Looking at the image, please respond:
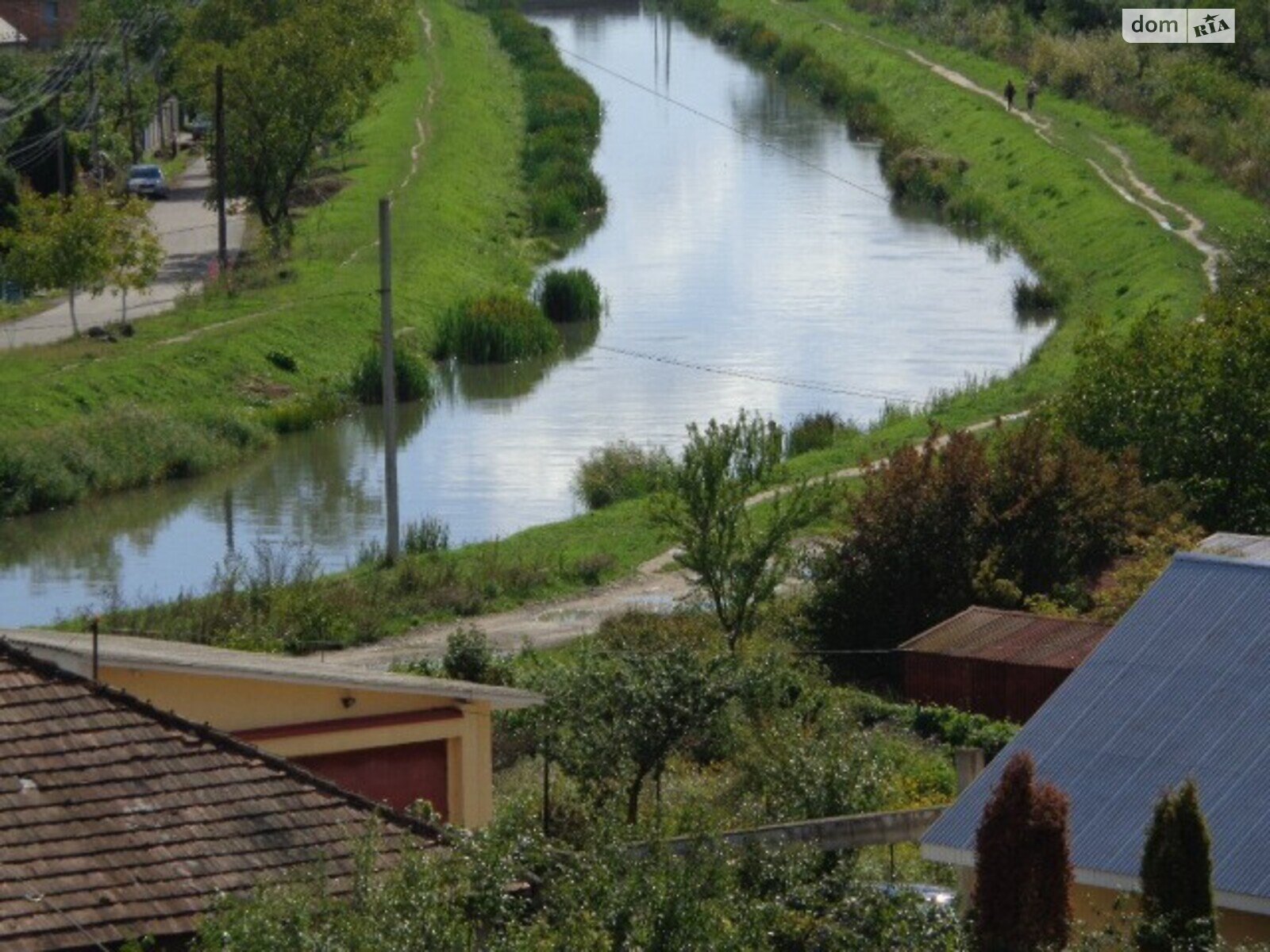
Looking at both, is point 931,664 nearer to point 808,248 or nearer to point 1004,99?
point 808,248

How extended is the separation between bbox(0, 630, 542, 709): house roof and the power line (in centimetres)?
4809

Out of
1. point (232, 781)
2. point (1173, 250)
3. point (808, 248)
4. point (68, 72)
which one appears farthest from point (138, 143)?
point (232, 781)

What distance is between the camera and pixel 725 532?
27531 mm

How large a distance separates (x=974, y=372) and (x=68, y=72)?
102 feet

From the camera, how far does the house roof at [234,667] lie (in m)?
13.5

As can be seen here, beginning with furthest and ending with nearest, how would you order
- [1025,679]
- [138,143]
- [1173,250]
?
[138,143] < [1173,250] < [1025,679]

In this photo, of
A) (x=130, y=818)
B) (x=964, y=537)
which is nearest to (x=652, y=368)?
(x=964, y=537)

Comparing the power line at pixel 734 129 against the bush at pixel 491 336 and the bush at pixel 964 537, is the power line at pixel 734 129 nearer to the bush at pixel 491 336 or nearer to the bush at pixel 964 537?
the bush at pixel 491 336

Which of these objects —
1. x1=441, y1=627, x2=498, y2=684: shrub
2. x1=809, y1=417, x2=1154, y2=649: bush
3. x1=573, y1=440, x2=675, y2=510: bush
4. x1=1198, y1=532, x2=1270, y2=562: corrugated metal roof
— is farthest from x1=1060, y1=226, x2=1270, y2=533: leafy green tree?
x1=441, y1=627, x2=498, y2=684: shrub

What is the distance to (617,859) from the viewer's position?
1138 cm

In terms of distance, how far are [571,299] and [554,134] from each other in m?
17.9

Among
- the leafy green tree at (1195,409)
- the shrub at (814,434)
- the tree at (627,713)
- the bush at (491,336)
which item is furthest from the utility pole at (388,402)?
the bush at (491,336)

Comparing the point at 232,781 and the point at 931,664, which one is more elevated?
the point at 232,781

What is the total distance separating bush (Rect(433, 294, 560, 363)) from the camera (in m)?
46.2
